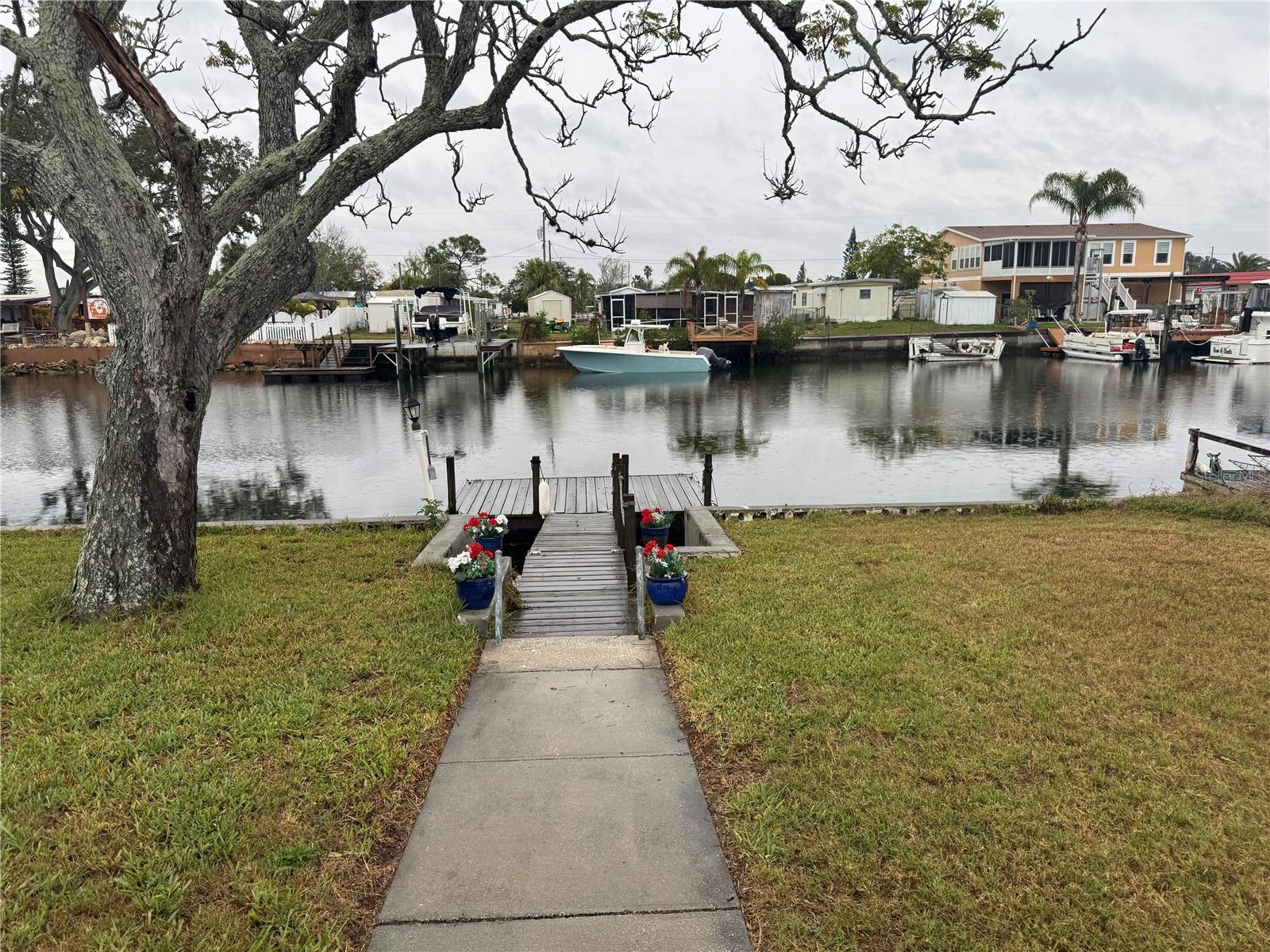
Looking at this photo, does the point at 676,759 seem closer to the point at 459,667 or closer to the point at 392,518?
the point at 459,667

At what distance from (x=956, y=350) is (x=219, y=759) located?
5005cm

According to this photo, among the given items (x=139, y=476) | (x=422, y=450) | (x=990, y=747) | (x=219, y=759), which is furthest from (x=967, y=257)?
(x=219, y=759)

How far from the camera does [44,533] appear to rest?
433 inches

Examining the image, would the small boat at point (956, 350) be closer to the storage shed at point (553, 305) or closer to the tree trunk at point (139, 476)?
the storage shed at point (553, 305)

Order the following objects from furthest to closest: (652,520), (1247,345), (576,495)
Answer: (1247,345)
(576,495)
(652,520)

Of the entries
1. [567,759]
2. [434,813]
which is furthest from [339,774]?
[567,759]

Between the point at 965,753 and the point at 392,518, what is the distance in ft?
28.8

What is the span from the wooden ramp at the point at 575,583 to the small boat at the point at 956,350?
41988 millimetres

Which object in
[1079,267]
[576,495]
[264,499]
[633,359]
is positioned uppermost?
[1079,267]

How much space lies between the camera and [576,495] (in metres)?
12.8

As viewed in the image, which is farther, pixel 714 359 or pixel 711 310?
pixel 711 310

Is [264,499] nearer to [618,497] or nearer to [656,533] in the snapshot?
[618,497]

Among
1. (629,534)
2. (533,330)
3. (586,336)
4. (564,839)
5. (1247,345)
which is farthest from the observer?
(533,330)

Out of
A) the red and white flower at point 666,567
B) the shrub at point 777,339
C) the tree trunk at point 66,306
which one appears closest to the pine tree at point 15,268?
the tree trunk at point 66,306
